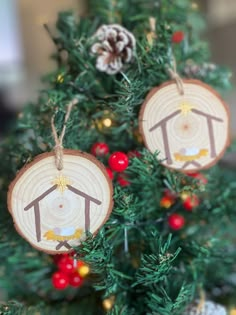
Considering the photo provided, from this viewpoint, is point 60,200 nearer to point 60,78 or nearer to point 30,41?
point 60,78

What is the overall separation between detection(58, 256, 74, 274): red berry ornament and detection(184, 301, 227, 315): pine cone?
121mm

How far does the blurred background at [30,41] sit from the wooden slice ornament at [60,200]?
144cm

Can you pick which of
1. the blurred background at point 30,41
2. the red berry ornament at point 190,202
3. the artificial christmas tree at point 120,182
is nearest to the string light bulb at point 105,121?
the artificial christmas tree at point 120,182

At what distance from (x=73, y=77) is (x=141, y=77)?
79mm

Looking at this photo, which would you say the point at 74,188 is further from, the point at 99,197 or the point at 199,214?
the point at 199,214

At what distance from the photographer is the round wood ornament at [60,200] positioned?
1.20ft

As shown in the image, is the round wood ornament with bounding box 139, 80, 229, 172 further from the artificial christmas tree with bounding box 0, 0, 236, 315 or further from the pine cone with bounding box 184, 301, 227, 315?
the pine cone with bounding box 184, 301, 227, 315

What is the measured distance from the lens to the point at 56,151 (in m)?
0.37

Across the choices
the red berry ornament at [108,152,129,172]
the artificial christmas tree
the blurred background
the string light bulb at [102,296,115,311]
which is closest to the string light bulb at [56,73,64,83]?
the artificial christmas tree

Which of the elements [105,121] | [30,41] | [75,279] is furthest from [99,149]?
[30,41]

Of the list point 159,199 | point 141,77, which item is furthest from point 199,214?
point 141,77

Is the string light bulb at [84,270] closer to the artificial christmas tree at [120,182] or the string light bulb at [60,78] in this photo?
the artificial christmas tree at [120,182]

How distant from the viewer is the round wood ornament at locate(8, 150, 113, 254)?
37 cm

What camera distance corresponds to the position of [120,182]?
418 millimetres
